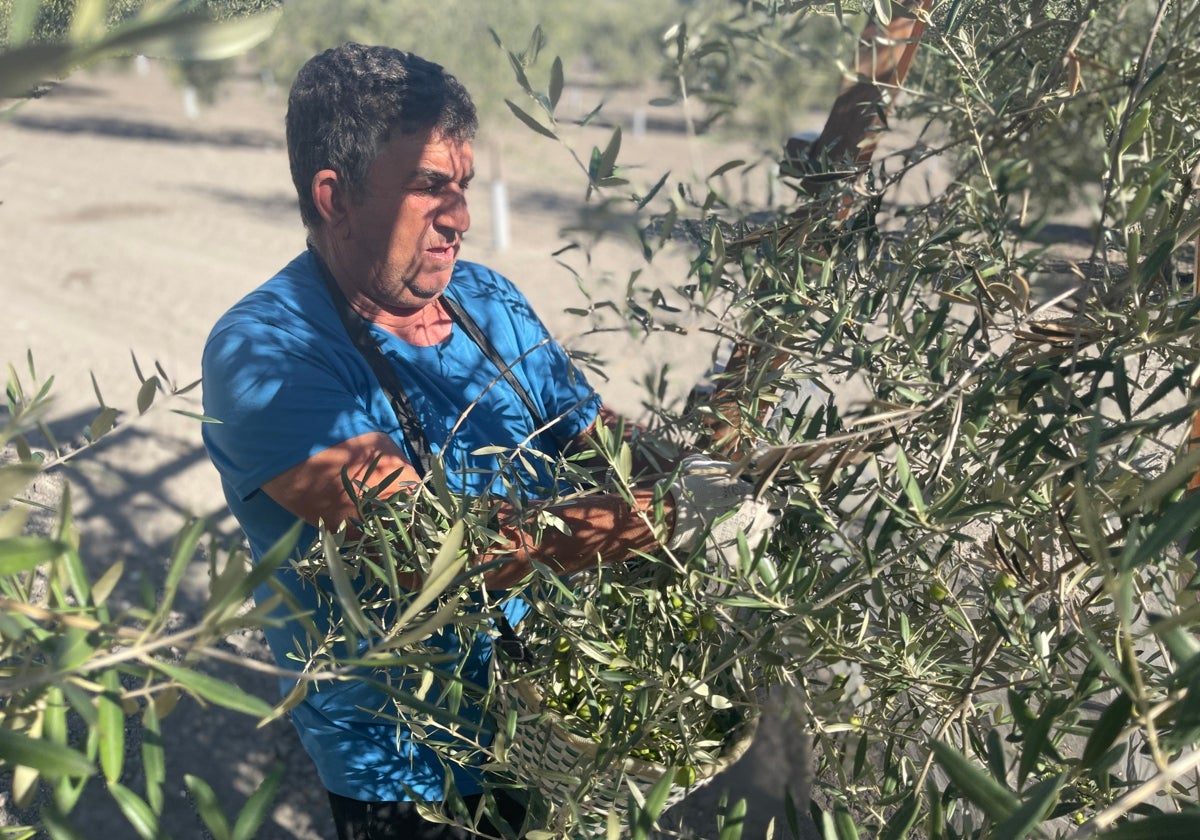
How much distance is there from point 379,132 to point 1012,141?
1.00m

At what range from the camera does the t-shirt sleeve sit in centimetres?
147

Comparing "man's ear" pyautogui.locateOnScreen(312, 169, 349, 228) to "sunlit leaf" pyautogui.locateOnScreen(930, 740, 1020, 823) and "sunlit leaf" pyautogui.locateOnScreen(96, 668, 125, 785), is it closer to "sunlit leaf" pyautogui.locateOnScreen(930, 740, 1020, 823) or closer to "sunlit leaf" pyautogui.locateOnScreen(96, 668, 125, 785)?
"sunlit leaf" pyautogui.locateOnScreen(96, 668, 125, 785)

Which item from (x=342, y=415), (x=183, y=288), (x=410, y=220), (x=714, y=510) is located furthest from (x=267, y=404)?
(x=183, y=288)

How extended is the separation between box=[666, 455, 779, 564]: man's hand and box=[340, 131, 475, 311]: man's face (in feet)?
2.14

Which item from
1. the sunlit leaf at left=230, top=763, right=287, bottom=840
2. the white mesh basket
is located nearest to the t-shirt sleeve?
the white mesh basket

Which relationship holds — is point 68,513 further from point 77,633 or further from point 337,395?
point 337,395

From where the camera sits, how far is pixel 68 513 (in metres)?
0.66

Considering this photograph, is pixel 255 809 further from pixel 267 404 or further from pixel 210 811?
pixel 267 404

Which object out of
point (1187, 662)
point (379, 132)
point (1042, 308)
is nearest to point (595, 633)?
point (1042, 308)

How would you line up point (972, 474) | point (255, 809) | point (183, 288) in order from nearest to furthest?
point (255, 809) < point (972, 474) < point (183, 288)

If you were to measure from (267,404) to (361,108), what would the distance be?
0.53 metres

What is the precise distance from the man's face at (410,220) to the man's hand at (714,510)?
652mm

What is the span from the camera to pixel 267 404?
4.87ft

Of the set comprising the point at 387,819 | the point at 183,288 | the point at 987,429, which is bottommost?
the point at 183,288
